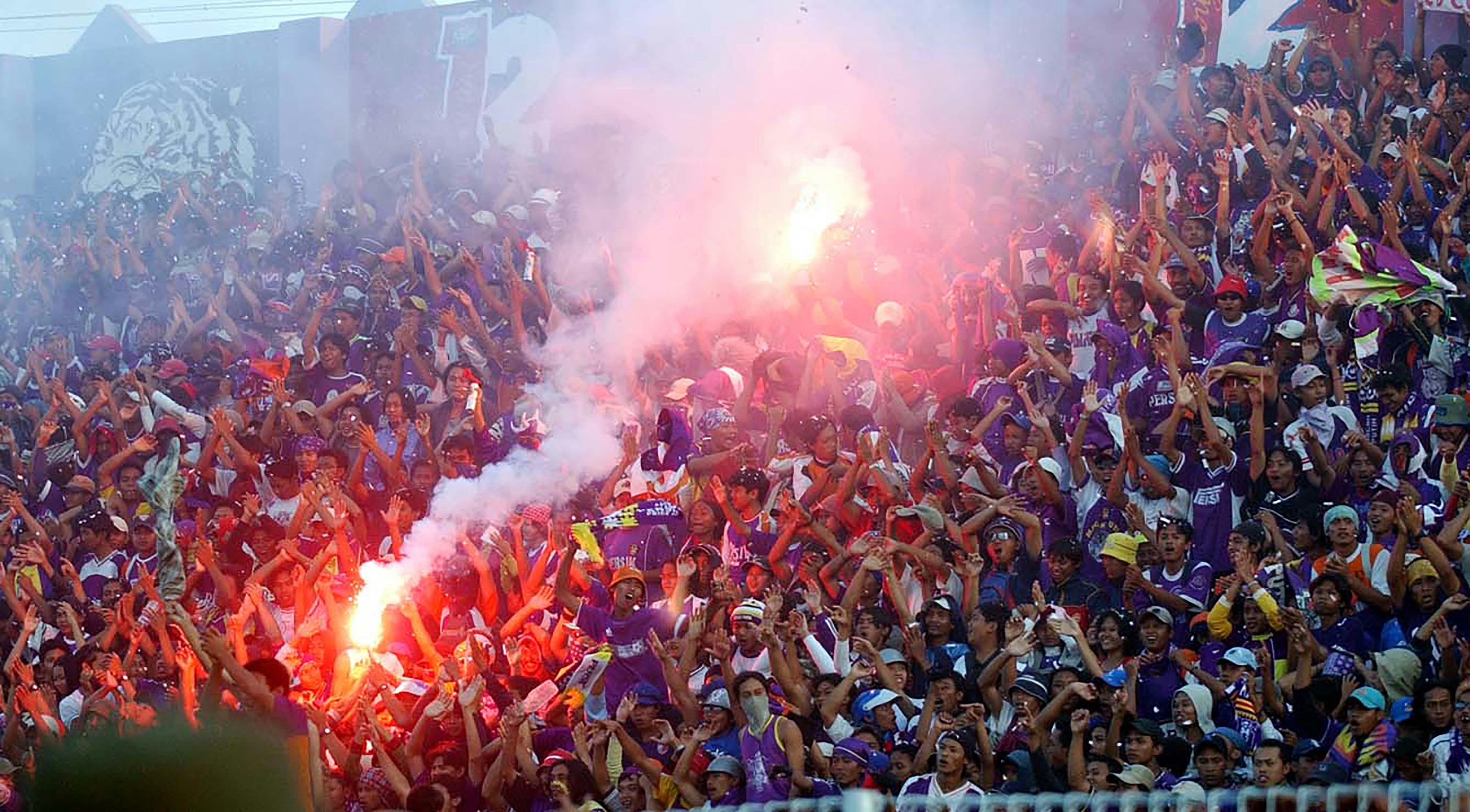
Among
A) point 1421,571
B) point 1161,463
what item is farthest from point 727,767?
point 1421,571

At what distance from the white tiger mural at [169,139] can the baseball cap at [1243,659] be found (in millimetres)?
11061

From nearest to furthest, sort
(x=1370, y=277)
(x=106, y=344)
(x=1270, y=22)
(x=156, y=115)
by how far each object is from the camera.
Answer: (x=1370, y=277)
(x=1270, y=22)
(x=106, y=344)
(x=156, y=115)

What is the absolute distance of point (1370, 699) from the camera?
671cm

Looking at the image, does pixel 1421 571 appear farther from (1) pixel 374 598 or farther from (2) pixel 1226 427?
(1) pixel 374 598

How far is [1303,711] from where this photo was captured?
22.6 feet

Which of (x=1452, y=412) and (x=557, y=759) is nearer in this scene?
(x=557, y=759)

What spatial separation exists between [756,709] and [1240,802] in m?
3.09

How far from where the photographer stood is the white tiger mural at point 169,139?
1647 cm

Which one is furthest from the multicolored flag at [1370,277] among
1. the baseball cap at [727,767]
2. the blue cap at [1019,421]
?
the baseball cap at [727,767]

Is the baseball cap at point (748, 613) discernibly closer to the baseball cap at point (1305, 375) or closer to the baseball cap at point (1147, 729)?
the baseball cap at point (1147, 729)

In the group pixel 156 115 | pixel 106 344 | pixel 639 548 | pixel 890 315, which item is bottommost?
pixel 639 548

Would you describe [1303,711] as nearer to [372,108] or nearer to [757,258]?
[757,258]

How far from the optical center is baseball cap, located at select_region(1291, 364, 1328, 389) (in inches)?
326

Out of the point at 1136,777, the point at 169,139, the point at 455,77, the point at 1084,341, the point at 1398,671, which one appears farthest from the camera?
the point at 169,139
